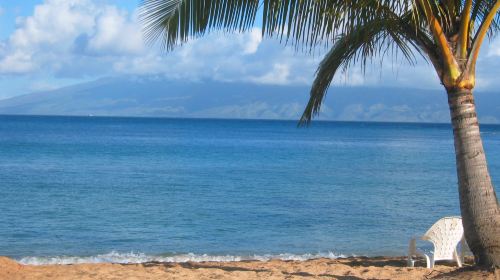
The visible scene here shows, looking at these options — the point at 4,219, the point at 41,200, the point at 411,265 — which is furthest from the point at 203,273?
the point at 41,200

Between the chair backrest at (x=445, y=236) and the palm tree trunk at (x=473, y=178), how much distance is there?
2892 millimetres

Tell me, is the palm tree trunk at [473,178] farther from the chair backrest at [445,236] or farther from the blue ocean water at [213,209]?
the blue ocean water at [213,209]

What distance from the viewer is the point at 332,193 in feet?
80.8

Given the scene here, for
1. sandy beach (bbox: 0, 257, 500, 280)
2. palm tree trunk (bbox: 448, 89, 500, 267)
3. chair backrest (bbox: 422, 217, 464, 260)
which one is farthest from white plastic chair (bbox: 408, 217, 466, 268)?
palm tree trunk (bbox: 448, 89, 500, 267)

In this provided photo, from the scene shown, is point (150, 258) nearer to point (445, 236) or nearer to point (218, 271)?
point (218, 271)

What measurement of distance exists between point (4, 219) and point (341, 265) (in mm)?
11225

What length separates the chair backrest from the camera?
9.45 m

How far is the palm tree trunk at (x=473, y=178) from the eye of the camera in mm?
6484

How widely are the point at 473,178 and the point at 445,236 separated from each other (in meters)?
3.19

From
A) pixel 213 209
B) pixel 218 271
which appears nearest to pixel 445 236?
pixel 218 271

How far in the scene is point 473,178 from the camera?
649cm

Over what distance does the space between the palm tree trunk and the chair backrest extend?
114 inches

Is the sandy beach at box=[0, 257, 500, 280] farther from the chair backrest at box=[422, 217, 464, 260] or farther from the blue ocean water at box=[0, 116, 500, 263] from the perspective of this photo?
the blue ocean water at box=[0, 116, 500, 263]

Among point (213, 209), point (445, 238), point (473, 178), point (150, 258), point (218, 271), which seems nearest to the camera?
point (473, 178)
